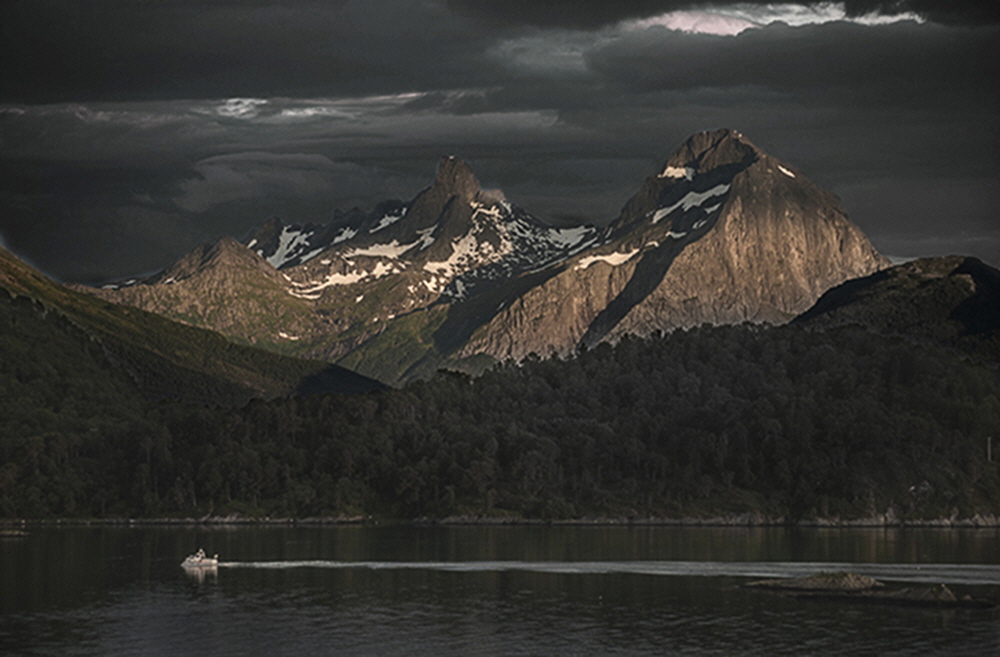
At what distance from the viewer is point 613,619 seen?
162 m

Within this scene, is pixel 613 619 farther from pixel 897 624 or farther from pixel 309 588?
pixel 309 588

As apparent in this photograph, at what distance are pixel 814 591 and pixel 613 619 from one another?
35105mm

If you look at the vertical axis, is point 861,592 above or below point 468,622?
above

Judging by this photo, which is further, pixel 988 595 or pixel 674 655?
pixel 988 595

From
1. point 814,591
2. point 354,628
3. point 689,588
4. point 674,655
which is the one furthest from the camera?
point 689,588

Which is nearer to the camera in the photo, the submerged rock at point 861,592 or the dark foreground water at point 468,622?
the dark foreground water at point 468,622

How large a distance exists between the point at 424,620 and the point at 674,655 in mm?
38665

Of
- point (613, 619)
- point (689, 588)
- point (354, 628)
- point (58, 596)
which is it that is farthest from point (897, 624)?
point (58, 596)

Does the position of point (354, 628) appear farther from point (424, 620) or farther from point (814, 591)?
point (814, 591)

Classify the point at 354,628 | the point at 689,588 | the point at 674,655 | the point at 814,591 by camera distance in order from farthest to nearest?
the point at 689,588 < the point at 814,591 < the point at 354,628 < the point at 674,655

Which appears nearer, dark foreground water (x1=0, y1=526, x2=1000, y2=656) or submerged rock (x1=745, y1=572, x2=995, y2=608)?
dark foreground water (x1=0, y1=526, x2=1000, y2=656)

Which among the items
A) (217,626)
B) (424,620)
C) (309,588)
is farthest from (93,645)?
(309,588)

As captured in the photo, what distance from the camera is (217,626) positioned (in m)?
156

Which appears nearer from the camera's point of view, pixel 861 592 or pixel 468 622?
pixel 468 622
